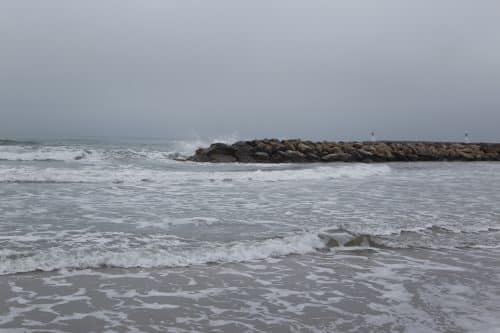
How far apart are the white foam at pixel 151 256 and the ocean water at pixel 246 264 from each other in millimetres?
19

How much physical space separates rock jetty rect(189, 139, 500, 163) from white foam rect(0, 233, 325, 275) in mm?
19202

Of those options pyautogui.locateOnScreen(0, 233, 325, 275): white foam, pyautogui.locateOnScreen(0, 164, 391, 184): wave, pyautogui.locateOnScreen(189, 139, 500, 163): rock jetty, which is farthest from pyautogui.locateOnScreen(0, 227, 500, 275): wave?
pyautogui.locateOnScreen(189, 139, 500, 163): rock jetty

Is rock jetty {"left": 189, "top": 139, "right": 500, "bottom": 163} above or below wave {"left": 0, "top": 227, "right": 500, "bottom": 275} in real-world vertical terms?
above

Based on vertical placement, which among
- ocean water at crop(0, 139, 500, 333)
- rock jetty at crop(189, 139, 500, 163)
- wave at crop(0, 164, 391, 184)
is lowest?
ocean water at crop(0, 139, 500, 333)

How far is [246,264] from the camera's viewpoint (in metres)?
5.04

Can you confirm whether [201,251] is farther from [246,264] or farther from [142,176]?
[142,176]

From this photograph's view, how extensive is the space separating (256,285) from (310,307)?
72cm

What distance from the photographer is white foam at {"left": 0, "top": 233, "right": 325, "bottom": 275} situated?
4.67 m

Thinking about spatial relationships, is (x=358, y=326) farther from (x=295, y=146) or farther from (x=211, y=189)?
(x=295, y=146)

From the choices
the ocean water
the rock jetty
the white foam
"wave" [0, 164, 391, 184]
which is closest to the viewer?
the ocean water

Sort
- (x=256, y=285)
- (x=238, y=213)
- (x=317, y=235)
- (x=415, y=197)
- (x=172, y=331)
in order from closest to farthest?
(x=172, y=331) → (x=256, y=285) → (x=317, y=235) → (x=238, y=213) → (x=415, y=197)

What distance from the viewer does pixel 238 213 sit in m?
8.34

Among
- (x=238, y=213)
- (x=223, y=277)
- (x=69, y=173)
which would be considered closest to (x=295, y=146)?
(x=69, y=173)

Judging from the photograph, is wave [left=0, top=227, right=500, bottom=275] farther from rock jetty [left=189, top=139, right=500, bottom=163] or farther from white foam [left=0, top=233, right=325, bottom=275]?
rock jetty [left=189, top=139, right=500, bottom=163]
